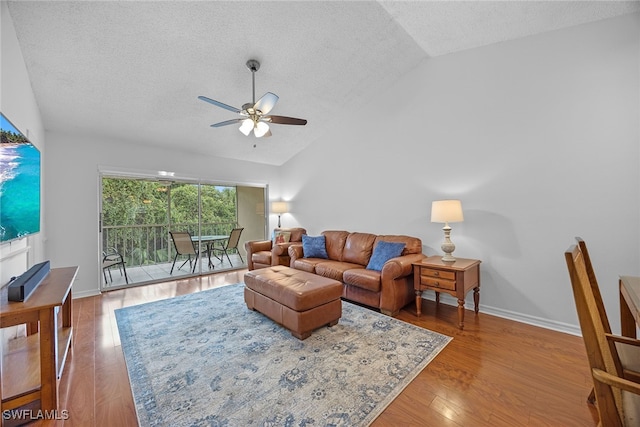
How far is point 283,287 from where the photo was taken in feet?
8.84

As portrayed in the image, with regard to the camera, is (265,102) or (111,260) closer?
(265,102)

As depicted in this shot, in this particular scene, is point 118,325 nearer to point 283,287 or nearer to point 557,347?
point 283,287

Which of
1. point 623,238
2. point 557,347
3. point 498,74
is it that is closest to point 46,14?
point 498,74

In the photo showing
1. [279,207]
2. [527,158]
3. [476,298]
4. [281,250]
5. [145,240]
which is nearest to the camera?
[527,158]

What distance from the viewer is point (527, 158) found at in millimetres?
2910

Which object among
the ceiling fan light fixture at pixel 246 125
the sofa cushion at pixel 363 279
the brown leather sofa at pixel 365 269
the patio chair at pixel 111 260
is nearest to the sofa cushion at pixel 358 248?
the brown leather sofa at pixel 365 269

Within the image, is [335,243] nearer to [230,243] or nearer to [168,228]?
[230,243]

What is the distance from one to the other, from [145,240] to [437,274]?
5244 millimetres

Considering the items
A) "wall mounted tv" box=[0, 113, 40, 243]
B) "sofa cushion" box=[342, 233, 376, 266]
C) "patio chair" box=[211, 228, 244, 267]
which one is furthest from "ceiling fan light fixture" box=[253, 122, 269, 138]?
"patio chair" box=[211, 228, 244, 267]

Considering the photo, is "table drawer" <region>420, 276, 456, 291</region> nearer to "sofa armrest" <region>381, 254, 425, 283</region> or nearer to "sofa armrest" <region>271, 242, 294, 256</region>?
"sofa armrest" <region>381, 254, 425, 283</region>

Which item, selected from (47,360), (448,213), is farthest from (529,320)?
(47,360)

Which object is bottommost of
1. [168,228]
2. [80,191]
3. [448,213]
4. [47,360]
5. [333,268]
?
[47,360]

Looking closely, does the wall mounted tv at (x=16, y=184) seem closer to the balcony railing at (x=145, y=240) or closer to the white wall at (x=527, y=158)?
the balcony railing at (x=145, y=240)

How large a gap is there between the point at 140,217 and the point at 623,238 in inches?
263
